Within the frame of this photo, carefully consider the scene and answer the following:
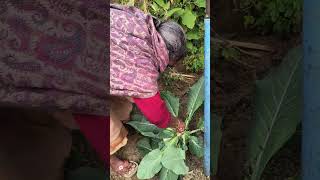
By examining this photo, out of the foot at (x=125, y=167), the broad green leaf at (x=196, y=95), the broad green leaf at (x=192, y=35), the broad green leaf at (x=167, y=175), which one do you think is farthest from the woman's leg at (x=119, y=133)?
the broad green leaf at (x=192, y=35)

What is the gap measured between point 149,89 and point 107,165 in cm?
36

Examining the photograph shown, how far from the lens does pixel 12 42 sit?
1956mm

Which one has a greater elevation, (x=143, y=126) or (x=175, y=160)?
(x=143, y=126)

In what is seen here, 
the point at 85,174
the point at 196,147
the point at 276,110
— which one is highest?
the point at 276,110

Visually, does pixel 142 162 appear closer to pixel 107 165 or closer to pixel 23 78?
pixel 107 165

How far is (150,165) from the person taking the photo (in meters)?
2.19

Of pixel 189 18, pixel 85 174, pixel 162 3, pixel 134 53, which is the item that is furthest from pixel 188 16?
pixel 85 174

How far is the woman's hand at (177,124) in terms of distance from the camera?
2186mm

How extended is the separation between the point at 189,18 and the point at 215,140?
51 centimetres

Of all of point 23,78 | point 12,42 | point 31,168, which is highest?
point 12,42

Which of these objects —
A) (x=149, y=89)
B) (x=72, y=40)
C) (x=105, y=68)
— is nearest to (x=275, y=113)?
(x=149, y=89)

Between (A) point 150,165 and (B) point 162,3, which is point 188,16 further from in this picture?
(A) point 150,165

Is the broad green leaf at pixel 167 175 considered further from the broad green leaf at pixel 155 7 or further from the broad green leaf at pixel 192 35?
the broad green leaf at pixel 155 7

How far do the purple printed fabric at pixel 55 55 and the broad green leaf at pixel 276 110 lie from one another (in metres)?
0.63
